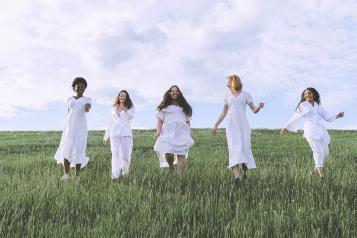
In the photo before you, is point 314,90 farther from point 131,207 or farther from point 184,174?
point 131,207

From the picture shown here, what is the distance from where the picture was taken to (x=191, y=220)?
6.31m

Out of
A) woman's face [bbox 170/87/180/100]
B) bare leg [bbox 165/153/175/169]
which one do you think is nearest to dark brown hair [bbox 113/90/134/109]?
woman's face [bbox 170/87/180/100]

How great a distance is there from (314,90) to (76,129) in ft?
20.2

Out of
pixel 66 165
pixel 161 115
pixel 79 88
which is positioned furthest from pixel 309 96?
pixel 66 165

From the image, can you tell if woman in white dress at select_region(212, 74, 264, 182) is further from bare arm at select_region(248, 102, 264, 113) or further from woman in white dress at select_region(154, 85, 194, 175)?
woman in white dress at select_region(154, 85, 194, 175)

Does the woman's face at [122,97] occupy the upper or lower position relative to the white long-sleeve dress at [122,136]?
upper

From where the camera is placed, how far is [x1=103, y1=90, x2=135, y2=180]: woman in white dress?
37.1 ft

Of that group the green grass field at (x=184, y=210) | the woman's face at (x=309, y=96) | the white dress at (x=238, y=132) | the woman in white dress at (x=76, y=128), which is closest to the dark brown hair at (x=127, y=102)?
the woman in white dress at (x=76, y=128)

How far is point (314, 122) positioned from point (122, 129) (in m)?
4.89

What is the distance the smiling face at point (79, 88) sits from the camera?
10484mm

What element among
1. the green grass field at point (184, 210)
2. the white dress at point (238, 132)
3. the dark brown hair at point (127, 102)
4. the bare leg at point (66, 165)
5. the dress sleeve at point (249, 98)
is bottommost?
the green grass field at point (184, 210)

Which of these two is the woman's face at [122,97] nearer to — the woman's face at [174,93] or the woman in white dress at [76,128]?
the woman in white dress at [76,128]

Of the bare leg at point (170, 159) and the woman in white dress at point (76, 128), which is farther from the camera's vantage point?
the bare leg at point (170, 159)

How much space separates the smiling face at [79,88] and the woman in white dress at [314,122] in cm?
495
